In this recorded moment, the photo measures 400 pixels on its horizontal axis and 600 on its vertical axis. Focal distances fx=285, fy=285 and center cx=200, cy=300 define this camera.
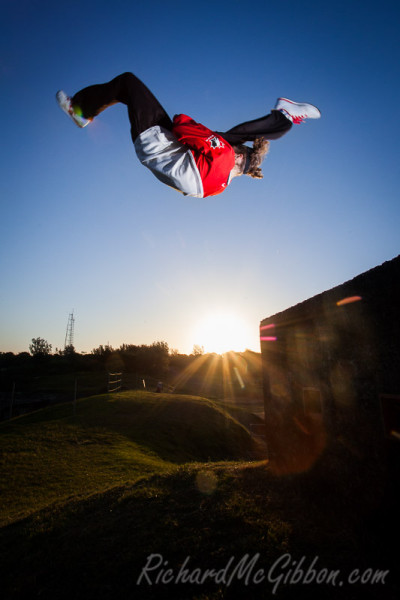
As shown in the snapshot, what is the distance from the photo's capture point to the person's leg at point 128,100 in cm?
279

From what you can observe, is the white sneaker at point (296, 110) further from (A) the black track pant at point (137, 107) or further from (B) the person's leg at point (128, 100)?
(B) the person's leg at point (128, 100)

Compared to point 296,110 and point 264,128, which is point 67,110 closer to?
point 264,128

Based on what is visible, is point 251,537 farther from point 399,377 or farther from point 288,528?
point 399,377

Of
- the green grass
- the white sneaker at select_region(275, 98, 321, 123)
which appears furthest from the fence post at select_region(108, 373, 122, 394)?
the white sneaker at select_region(275, 98, 321, 123)

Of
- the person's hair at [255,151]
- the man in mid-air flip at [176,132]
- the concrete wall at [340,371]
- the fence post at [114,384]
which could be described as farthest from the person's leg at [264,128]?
the fence post at [114,384]

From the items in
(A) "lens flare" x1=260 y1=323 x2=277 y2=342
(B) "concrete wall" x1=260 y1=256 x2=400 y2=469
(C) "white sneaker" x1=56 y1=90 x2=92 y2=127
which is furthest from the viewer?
(A) "lens flare" x1=260 y1=323 x2=277 y2=342

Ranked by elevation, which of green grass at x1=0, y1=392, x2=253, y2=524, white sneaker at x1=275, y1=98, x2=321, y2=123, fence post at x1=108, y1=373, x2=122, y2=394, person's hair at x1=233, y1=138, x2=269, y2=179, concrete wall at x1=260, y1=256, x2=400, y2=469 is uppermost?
white sneaker at x1=275, y1=98, x2=321, y2=123

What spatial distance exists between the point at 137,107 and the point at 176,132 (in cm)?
43

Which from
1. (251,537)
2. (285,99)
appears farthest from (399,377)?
(285,99)

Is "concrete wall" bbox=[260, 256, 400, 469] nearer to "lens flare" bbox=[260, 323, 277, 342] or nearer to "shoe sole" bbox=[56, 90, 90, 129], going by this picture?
"lens flare" bbox=[260, 323, 277, 342]

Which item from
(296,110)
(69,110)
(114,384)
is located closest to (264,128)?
(296,110)

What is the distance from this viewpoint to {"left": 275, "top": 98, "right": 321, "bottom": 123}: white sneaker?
297 cm

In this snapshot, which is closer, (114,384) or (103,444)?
(103,444)

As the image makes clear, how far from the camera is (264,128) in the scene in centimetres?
299
